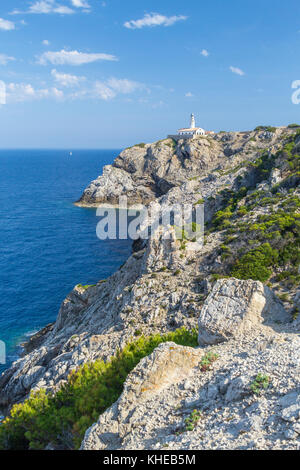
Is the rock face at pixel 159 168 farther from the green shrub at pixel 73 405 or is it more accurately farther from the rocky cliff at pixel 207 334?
the green shrub at pixel 73 405

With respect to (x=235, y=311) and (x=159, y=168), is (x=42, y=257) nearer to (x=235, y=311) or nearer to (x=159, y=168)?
(x=235, y=311)

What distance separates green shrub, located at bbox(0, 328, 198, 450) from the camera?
15.1 meters

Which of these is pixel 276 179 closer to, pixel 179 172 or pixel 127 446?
pixel 127 446

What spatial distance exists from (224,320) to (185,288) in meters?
10.5

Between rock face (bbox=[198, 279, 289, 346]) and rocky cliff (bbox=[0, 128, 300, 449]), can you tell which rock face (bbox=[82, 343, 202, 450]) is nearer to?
rocky cliff (bbox=[0, 128, 300, 449])

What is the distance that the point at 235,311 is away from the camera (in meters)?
Result: 16.3

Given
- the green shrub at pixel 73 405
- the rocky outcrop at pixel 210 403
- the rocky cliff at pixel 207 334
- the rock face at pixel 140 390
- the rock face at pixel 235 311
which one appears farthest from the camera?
the rock face at pixel 235 311

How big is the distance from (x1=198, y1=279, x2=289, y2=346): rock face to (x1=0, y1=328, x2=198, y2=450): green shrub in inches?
77.8

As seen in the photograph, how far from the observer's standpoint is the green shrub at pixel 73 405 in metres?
15.1

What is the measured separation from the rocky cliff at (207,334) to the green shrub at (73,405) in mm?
1742

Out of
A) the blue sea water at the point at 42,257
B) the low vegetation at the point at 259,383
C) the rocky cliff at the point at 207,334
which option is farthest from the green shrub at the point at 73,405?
the blue sea water at the point at 42,257

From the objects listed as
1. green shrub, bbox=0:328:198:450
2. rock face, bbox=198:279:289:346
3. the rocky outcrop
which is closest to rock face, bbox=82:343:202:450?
the rocky outcrop

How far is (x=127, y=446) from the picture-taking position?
10.9 meters
